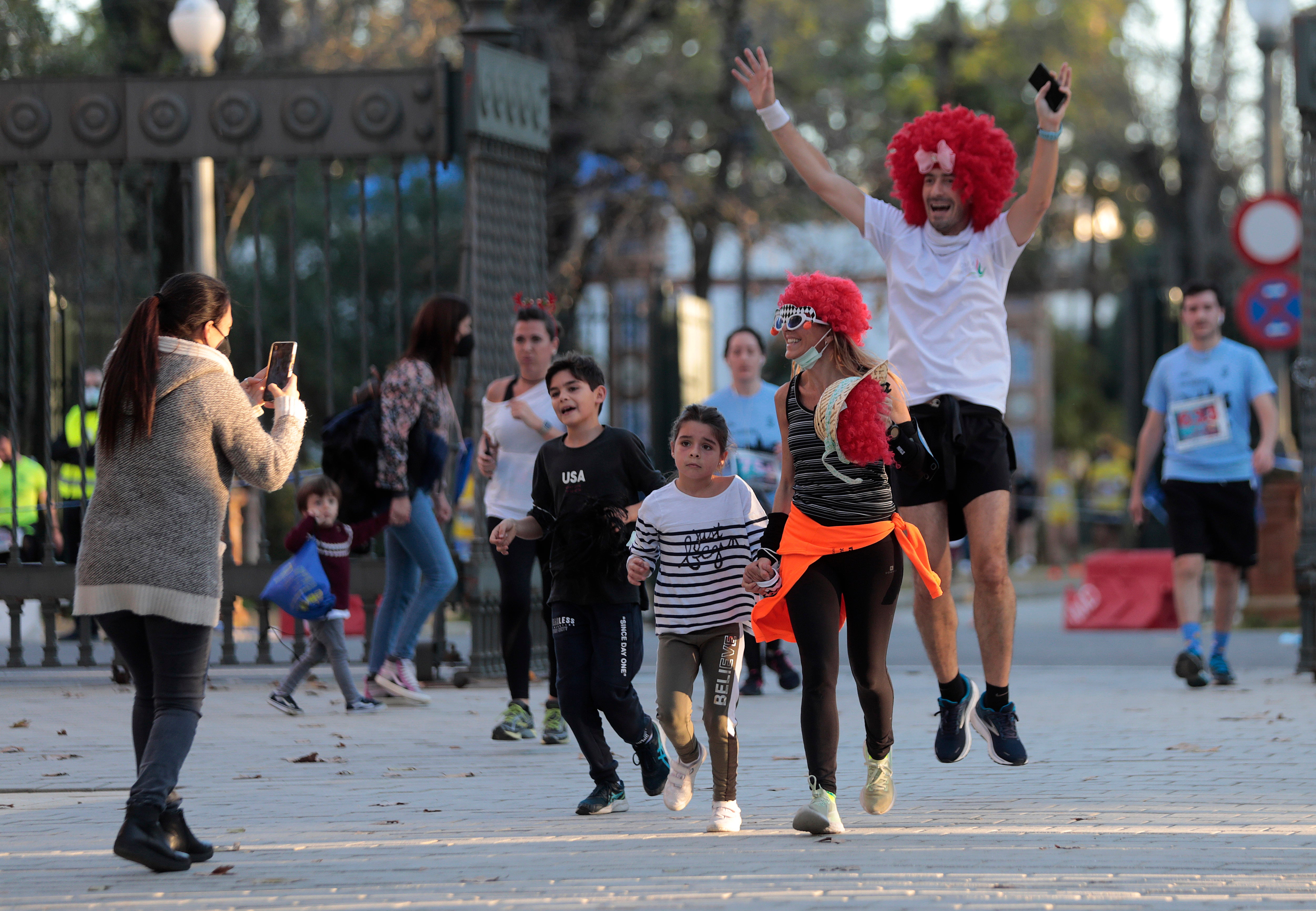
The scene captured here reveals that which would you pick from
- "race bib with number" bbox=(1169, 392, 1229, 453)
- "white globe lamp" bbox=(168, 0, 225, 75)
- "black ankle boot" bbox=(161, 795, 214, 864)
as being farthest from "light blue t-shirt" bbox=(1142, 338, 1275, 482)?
"white globe lamp" bbox=(168, 0, 225, 75)

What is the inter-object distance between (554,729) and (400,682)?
1.84 meters

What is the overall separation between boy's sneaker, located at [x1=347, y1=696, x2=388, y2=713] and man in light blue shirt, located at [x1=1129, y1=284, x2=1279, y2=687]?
407cm

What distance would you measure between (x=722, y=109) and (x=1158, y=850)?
59.5 ft

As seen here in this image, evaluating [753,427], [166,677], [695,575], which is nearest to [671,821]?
[695,575]

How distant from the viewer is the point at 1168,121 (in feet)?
118

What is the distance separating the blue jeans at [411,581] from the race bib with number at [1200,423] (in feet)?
13.1

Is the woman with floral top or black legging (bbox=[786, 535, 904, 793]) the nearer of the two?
black legging (bbox=[786, 535, 904, 793])

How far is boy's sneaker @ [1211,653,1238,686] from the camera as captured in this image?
930 cm

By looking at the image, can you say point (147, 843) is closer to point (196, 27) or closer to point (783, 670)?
point (783, 670)

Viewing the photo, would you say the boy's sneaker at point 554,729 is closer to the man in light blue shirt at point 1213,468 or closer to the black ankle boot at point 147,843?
the black ankle boot at point 147,843

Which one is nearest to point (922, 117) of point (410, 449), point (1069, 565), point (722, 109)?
point (410, 449)

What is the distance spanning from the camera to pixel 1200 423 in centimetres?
948

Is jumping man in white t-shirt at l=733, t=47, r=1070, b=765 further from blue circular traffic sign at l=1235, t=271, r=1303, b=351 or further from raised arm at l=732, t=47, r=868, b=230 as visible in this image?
blue circular traffic sign at l=1235, t=271, r=1303, b=351

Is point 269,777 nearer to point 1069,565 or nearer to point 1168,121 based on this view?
point 1069,565
